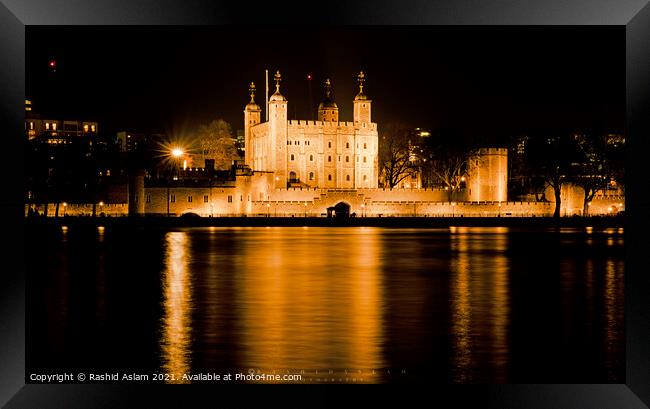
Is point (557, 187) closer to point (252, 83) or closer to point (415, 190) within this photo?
point (415, 190)

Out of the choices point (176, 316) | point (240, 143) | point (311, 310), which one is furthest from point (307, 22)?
point (240, 143)

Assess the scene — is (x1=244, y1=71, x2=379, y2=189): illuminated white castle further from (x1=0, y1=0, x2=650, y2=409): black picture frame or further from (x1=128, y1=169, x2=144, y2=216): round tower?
(x1=0, y1=0, x2=650, y2=409): black picture frame

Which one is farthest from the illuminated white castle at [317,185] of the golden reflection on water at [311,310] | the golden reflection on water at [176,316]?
the golden reflection on water at [176,316]

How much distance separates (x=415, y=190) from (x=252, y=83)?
19.0 m

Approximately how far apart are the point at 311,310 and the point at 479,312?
8.54 ft

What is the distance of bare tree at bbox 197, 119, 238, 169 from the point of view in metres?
64.1

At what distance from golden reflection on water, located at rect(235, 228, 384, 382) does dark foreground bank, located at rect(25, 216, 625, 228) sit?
750 inches

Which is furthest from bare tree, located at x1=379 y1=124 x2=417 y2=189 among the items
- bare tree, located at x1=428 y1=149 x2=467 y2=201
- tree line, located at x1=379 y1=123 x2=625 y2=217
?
bare tree, located at x1=428 y1=149 x2=467 y2=201

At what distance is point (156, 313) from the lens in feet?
44.2

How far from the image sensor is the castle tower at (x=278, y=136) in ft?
202

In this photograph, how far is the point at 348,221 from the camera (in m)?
50.7

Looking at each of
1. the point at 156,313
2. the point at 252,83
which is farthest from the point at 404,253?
the point at 252,83

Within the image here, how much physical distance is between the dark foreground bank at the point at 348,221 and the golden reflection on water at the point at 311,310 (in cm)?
1906

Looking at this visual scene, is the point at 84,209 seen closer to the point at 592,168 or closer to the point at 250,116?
the point at 250,116
